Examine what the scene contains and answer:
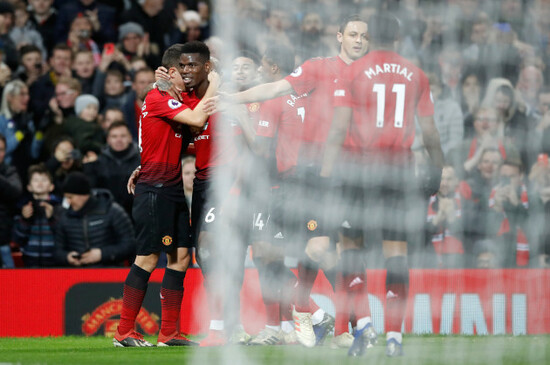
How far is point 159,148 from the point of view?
6.82 meters

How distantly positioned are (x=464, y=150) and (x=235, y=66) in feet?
6.16

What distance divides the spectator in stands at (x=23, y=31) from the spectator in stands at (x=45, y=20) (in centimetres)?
18

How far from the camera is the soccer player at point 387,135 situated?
5.77 meters

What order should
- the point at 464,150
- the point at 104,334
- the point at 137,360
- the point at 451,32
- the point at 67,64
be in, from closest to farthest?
the point at 137,360 → the point at 451,32 → the point at 464,150 → the point at 104,334 → the point at 67,64

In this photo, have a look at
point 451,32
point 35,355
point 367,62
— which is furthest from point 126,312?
point 451,32

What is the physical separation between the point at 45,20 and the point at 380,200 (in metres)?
7.61

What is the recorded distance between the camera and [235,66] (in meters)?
7.02

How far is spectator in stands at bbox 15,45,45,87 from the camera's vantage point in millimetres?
11312

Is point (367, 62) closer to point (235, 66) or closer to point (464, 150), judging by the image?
point (235, 66)

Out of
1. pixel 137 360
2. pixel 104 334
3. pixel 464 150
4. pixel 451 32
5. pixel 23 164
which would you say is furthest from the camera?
pixel 23 164

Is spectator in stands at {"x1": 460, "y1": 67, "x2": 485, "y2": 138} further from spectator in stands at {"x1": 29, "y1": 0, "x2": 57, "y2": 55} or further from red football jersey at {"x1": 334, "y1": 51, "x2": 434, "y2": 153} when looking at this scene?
spectator in stands at {"x1": 29, "y1": 0, "x2": 57, "y2": 55}

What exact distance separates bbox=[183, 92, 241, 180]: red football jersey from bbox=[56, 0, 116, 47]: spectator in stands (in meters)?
5.63

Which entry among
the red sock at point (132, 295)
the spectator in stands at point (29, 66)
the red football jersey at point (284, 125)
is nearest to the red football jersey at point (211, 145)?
the red football jersey at point (284, 125)

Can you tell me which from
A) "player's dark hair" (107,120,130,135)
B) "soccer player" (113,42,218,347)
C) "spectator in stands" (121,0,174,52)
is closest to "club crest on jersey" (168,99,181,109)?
"soccer player" (113,42,218,347)
